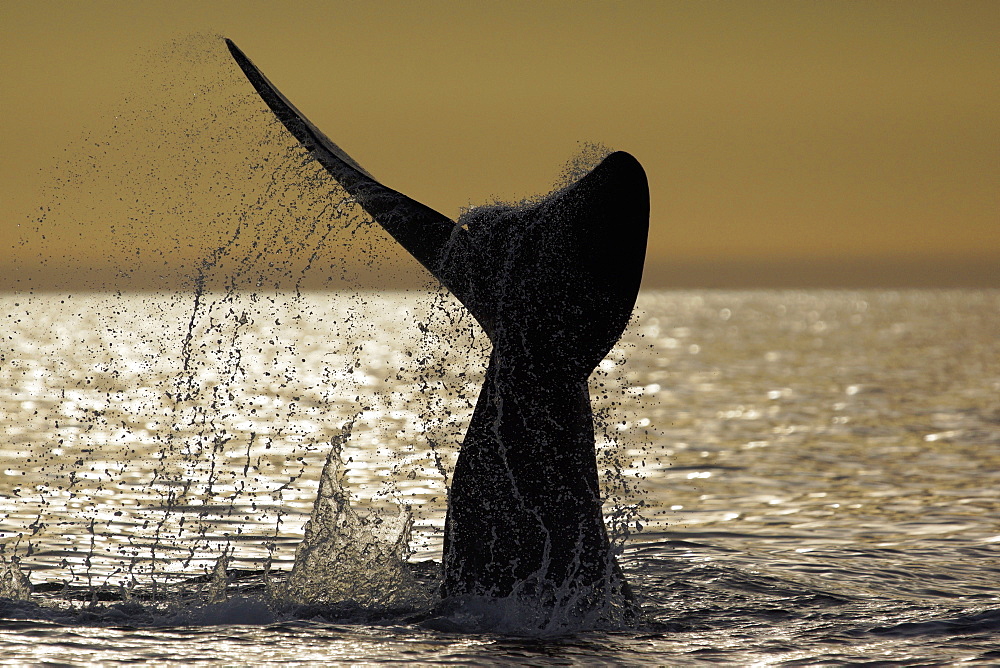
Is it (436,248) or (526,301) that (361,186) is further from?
(526,301)

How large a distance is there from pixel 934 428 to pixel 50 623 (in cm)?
2107

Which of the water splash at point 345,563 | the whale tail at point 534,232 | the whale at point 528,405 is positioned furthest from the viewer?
the water splash at point 345,563

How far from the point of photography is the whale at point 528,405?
7.43 m

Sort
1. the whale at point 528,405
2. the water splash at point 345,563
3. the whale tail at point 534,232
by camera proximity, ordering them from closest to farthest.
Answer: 1. the whale tail at point 534,232
2. the whale at point 528,405
3. the water splash at point 345,563

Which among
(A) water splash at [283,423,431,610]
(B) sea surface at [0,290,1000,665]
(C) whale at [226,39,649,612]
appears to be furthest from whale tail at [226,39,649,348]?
(A) water splash at [283,423,431,610]

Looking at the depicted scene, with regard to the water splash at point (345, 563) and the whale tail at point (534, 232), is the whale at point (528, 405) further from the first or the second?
the water splash at point (345, 563)

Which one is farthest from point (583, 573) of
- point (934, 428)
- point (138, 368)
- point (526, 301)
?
point (138, 368)

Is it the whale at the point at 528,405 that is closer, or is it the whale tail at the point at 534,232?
the whale tail at the point at 534,232

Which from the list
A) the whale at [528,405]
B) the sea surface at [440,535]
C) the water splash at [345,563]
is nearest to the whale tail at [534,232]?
the whale at [528,405]

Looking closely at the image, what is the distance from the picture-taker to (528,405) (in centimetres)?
764

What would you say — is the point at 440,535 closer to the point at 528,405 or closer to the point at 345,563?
the point at 345,563

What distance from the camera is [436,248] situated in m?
7.93

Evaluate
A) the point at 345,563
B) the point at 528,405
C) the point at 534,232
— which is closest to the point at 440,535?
the point at 345,563

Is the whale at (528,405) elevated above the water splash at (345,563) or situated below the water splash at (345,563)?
above
